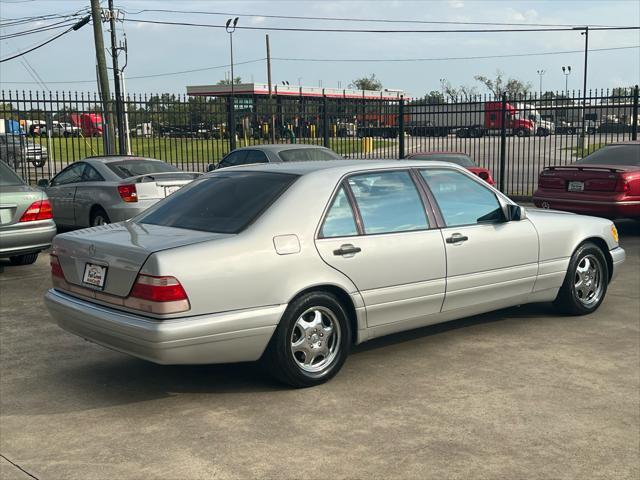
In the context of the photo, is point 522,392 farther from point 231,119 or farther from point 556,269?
point 231,119

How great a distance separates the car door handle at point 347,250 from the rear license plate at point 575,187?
23.3 ft

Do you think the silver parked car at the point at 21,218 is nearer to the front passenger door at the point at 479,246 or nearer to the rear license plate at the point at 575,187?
the front passenger door at the point at 479,246

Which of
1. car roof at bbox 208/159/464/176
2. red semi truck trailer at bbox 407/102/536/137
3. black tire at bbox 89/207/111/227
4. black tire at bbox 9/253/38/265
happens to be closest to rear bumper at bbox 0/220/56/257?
black tire at bbox 9/253/38/265

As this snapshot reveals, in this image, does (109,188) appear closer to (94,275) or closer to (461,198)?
(94,275)

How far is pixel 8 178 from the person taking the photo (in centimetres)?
945

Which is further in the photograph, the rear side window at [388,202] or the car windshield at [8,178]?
the car windshield at [8,178]

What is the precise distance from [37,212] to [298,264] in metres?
5.48

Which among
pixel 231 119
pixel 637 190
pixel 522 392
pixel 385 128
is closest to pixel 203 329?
pixel 522 392

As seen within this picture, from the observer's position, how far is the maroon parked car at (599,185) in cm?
1098

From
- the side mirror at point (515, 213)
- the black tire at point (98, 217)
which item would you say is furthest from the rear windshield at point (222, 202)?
the black tire at point (98, 217)

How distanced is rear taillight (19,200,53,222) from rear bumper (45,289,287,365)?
4.67 metres

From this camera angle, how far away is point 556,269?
665cm

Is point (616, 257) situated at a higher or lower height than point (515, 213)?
lower

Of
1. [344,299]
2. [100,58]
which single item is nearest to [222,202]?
[344,299]
